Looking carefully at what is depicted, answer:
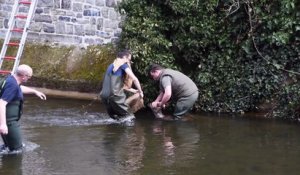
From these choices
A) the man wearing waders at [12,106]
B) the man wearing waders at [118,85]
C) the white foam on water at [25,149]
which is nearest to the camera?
the man wearing waders at [12,106]

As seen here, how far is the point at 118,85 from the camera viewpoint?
1217 centimetres

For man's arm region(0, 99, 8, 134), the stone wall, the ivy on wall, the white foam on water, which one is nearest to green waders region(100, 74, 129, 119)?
the ivy on wall

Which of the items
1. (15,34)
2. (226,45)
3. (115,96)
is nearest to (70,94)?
(15,34)

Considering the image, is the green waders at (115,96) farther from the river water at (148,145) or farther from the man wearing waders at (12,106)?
the man wearing waders at (12,106)

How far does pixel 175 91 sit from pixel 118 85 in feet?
4.14

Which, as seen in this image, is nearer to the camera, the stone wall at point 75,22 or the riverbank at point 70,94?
the riverbank at point 70,94

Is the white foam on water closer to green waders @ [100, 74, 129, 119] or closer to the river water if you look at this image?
the river water

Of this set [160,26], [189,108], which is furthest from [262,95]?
[160,26]

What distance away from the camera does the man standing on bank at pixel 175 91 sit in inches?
492

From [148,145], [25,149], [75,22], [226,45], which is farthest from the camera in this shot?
[75,22]

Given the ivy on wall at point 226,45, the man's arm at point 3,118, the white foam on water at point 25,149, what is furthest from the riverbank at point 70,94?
the man's arm at point 3,118

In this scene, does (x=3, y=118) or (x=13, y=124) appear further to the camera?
(x=13, y=124)

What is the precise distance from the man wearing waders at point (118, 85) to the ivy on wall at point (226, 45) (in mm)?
1285

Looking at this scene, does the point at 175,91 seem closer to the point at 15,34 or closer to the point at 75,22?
the point at 75,22
